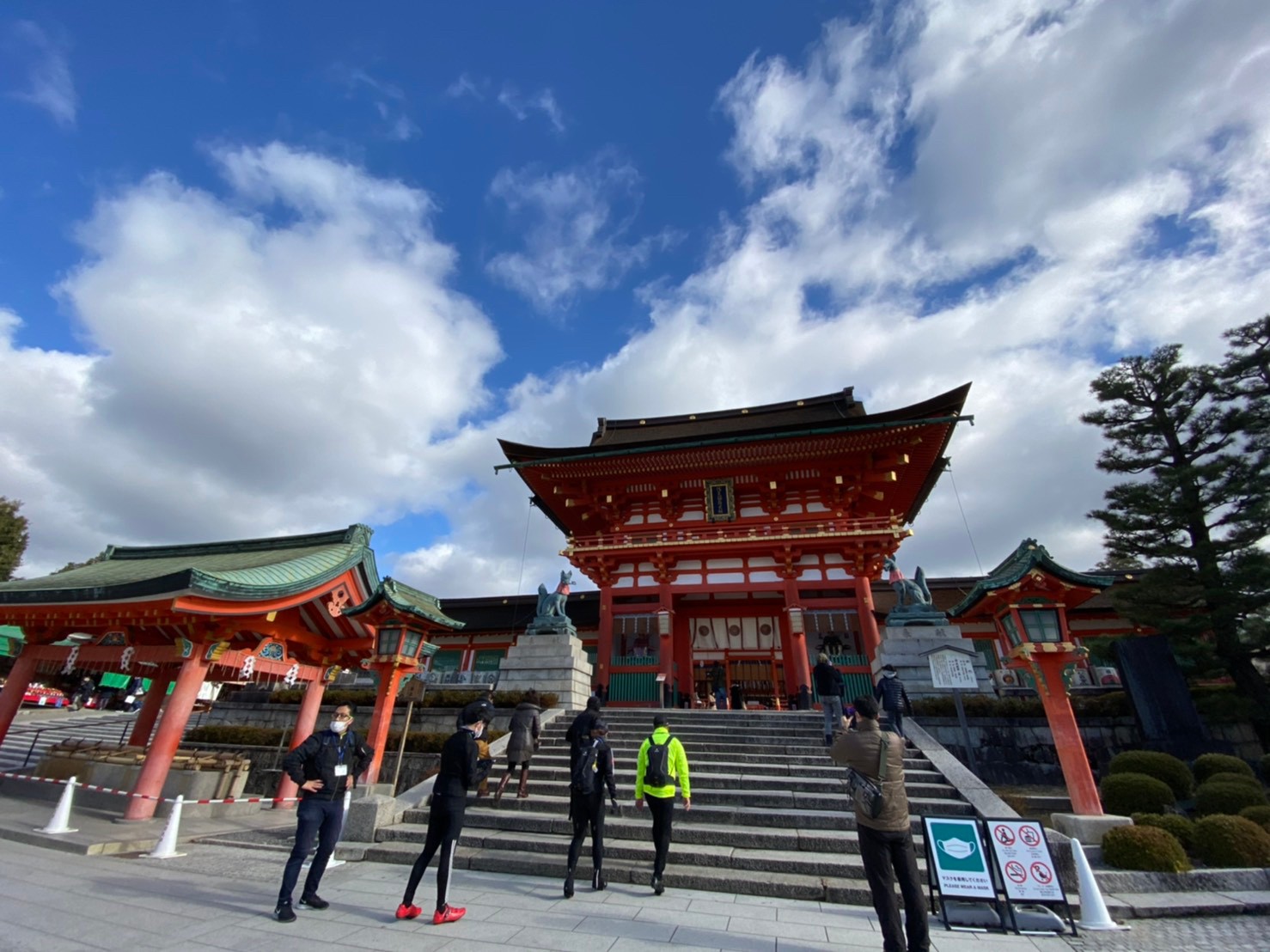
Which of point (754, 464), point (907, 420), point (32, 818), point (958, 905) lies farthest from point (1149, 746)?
point (32, 818)

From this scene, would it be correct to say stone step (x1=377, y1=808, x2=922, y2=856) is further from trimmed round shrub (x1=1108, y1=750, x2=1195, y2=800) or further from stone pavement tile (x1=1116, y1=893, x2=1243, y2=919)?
trimmed round shrub (x1=1108, y1=750, x2=1195, y2=800)

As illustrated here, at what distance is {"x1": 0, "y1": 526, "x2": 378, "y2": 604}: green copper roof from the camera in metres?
9.50

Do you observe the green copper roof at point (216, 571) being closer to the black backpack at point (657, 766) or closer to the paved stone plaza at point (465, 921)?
the paved stone plaza at point (465, 921)

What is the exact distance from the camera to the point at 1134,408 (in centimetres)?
1454

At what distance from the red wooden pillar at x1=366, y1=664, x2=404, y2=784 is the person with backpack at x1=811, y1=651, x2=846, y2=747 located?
8093 millimetres

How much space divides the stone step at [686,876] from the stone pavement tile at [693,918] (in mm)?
852

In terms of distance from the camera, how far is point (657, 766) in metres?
5.93

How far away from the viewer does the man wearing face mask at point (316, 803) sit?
16.6 ft

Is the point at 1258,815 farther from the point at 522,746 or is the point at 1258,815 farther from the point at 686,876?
the point at 522,746

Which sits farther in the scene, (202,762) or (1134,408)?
(1134,408)

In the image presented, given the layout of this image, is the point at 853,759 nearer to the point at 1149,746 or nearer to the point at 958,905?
the point at 958,905

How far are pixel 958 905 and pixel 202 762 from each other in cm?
1399

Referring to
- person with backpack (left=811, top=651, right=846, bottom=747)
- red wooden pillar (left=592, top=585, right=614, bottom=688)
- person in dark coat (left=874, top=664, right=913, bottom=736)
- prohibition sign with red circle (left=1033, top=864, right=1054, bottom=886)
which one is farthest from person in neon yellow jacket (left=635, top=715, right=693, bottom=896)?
red wooden pillar (left=592, top=585, right=614, bottom=688)

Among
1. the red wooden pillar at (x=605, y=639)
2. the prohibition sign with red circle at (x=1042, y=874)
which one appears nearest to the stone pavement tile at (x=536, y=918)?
the prohibition sign with red circle at (x=1042, y=874)
